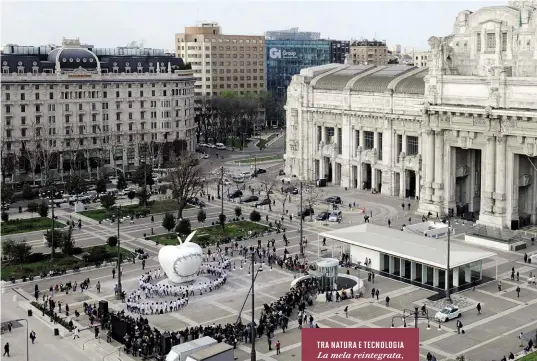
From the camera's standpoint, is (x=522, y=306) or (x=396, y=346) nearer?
(x=396, y=346)

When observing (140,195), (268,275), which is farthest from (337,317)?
(140,195)

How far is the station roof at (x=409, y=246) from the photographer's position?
223 feet

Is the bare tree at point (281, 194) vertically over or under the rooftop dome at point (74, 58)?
under

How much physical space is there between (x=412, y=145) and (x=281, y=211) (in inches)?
908

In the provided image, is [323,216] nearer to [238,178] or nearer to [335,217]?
Result: [335,217]

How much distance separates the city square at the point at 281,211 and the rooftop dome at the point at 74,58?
0.96 feet

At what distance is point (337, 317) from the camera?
61125mm

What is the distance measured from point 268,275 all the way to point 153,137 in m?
82.5

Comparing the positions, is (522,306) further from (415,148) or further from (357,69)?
(357,69)

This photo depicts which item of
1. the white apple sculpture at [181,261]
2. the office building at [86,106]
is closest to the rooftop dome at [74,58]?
the office building at [86,106]

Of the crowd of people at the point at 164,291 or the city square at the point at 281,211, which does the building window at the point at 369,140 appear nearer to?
the city square at the point at 281,211

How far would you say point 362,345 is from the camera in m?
35.9

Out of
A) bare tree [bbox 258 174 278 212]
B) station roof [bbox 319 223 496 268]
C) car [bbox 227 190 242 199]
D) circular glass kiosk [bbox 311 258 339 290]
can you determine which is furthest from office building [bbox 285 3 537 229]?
circular glass kiosk [bbox 311 258 339 290]

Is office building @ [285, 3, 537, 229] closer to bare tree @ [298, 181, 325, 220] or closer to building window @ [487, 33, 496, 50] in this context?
building window @ [487, 33, 496, 50]
